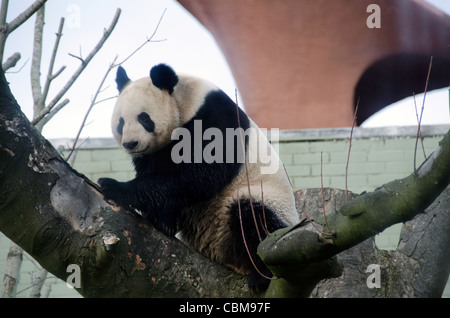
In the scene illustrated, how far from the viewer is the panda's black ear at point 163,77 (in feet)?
10.2

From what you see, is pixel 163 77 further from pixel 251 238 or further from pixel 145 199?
pixel 251 238

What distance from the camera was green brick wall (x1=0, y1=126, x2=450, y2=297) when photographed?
6.87 metres

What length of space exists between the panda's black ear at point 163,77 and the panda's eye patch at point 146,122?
24 centimetres

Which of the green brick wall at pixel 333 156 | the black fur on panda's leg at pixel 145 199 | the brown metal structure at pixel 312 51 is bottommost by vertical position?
the black fur on panda's leg at pixel 145 199

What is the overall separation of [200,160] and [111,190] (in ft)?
2.26

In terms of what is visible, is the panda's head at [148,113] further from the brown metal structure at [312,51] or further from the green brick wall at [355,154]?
the brown metal structure at [312,51]

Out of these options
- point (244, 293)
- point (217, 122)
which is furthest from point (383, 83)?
point (244, 293)

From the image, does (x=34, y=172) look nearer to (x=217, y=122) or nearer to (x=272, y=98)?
(x=217, y=122)

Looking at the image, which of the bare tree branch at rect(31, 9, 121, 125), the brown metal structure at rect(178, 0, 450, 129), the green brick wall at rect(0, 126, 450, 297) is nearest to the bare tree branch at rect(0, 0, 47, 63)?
the bare tree branch at rect(31, 9, 121, 125)

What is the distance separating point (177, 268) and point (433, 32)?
26.9 feet

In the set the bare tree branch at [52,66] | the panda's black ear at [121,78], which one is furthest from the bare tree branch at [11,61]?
the panda's black ear at [121,78]

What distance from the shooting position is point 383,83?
30.8 feet

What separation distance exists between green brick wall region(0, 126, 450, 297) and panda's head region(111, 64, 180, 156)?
3782 millimetres

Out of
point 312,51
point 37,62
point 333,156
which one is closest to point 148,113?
point 37,62
